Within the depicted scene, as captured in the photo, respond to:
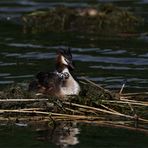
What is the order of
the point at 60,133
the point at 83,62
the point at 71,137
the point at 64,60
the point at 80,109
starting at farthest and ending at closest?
the point at 83,62 < the point at 64,60 < the point at 80,109 < the point at 60,133 < the point at 71,137

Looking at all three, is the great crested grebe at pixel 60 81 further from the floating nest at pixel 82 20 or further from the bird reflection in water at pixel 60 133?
the floating nest at pixel 82 20

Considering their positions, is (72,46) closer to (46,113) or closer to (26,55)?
(26,55)

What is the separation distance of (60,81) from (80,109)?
133cm

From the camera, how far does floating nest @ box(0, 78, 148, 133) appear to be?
39.3 ft

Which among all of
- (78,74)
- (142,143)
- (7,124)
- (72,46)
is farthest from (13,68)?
(142,143)

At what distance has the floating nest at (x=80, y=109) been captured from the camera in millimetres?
11982

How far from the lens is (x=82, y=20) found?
75.7 feet

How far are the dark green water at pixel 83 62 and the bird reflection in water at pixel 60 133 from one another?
0.05 m

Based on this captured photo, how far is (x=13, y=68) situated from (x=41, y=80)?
3.14 metres

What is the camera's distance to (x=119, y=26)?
22578mm

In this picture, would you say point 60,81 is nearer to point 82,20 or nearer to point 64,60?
point 64,60

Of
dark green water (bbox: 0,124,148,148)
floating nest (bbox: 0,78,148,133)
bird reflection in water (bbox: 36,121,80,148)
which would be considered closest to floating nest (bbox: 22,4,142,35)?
floating nest (bbox: 0,78,148,133)

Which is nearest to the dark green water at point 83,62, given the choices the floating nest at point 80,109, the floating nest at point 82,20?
the floating nest at point 80,109

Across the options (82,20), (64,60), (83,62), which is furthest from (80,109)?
(82,20)
